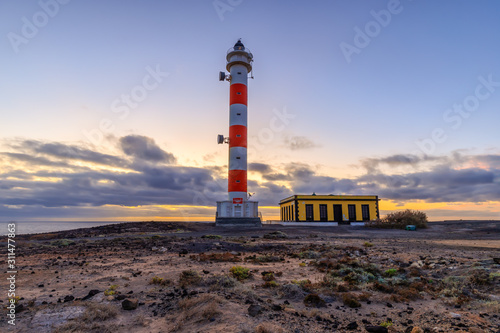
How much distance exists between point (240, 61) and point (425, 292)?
3370cm

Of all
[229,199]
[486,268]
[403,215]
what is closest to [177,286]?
[486,268]

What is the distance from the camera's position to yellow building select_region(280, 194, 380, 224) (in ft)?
133

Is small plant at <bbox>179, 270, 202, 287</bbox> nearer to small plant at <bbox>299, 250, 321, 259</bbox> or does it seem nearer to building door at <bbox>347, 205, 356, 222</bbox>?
small plant at <bbox>299, 250, 321, 259</bbox>

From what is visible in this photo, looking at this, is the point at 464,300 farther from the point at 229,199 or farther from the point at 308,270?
the point at 229,199

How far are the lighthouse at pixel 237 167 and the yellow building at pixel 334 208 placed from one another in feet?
31.5

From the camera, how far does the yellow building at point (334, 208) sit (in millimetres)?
40562

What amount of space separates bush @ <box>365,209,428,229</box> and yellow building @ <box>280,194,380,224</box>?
6.45 meters

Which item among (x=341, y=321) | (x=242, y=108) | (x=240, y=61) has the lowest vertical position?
(x=341, y=321)

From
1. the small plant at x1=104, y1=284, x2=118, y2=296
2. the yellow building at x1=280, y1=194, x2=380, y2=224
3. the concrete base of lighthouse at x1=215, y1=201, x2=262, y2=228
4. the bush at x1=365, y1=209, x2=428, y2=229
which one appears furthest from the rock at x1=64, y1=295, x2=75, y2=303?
the yellow building at x1=280, y1=194, x2=380, y2=224

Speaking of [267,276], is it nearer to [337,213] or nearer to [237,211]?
[237,211]

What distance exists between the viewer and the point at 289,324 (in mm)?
4602

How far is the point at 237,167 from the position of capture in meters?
32.7

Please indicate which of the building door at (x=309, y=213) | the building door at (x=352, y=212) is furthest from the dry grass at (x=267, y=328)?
the building door at (x=352, y=212)

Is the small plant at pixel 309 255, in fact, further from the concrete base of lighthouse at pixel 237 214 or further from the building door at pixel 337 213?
the building door at pixel 337 213
